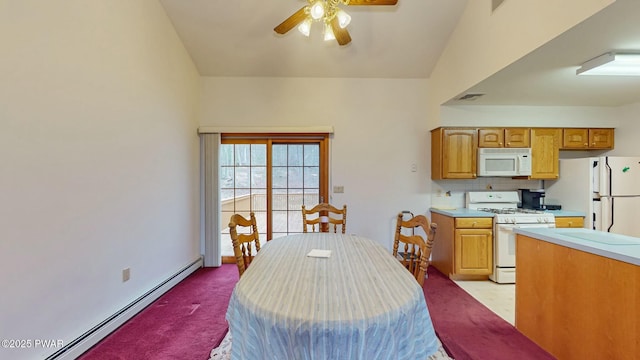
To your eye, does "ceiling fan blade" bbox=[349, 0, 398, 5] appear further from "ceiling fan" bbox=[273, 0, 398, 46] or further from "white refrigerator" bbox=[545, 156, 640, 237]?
"white refrigerator" bbox=[545, 156, 640, 237]

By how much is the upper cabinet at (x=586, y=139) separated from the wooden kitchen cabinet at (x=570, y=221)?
1009 mm

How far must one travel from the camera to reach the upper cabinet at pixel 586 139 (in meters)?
3.66

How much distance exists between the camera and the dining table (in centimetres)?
96

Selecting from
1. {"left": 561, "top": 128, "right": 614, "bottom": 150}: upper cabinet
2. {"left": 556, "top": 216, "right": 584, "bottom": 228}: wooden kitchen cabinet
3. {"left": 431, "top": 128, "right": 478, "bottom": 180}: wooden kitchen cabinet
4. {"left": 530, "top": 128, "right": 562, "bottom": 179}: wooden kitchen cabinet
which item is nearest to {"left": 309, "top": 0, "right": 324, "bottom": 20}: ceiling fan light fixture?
{"left": 431, "top": 128, "right": 478, "bottom": 180}: wooden kitchen cabinet

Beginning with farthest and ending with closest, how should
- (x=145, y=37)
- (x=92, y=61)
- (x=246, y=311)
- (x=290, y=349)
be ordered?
(x=145, y=37) < (x=92, y=61) < (x=246, y=311) < (x=290, y=349)

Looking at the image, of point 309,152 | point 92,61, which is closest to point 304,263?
point 92,61

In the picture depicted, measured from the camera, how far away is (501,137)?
362 centimetres

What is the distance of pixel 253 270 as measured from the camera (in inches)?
58.9

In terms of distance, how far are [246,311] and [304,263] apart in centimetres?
57

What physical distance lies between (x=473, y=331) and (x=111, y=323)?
302 cm

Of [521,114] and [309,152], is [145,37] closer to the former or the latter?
[309,152]

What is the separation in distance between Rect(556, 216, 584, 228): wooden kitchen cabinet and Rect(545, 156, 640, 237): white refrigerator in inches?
2.8

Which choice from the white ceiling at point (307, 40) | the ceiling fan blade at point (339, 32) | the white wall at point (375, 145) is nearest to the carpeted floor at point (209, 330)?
the white wall at point (375, 145)

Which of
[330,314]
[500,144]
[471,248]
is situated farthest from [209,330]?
[500,144]
